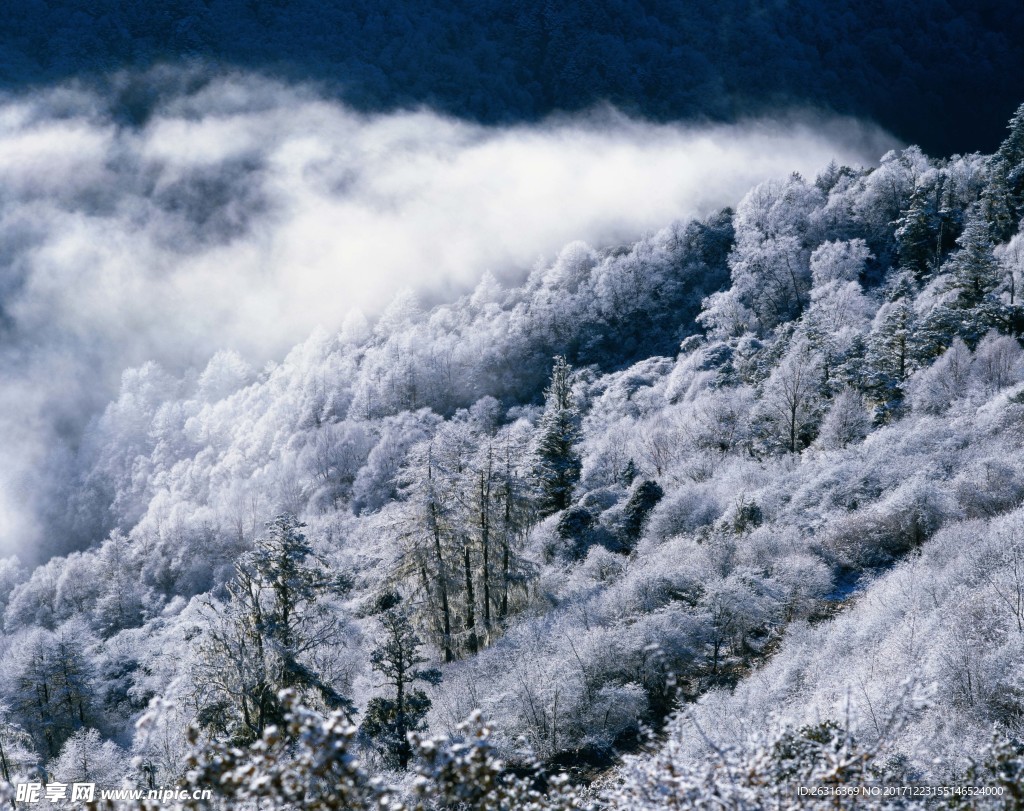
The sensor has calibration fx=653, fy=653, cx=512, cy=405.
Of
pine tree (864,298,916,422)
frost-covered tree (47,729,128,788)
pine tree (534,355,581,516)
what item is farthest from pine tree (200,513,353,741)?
pine tree (864,298,916,422)

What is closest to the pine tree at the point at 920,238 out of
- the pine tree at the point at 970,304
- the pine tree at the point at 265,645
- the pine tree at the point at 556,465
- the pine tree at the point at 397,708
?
the pine tree at the point at 970,304

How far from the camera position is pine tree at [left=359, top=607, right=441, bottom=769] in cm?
1817

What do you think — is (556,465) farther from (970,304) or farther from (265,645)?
(970,304)

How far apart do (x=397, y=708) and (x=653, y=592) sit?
918cm

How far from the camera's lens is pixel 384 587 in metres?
29.9

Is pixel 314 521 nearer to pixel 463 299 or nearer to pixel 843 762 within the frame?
pixel 463 299

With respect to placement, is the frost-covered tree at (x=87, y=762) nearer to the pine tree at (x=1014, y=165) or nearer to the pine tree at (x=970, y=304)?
the pine tree at (x=970, y=304)

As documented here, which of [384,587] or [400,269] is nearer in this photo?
[384,587]

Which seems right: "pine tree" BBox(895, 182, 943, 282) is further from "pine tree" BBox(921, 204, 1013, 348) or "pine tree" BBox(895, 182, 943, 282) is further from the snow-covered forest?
"pine tree" BBox(921, 204, 1013, 348)

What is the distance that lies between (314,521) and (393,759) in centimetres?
6714

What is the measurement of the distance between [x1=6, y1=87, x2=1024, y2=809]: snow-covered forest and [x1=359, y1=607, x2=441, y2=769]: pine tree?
0.09 meters

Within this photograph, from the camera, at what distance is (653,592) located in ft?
73.4

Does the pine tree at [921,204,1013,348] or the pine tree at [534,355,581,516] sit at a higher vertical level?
the pine tree at [921,204,1013,348]

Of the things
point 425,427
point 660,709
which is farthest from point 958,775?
point 425,427
